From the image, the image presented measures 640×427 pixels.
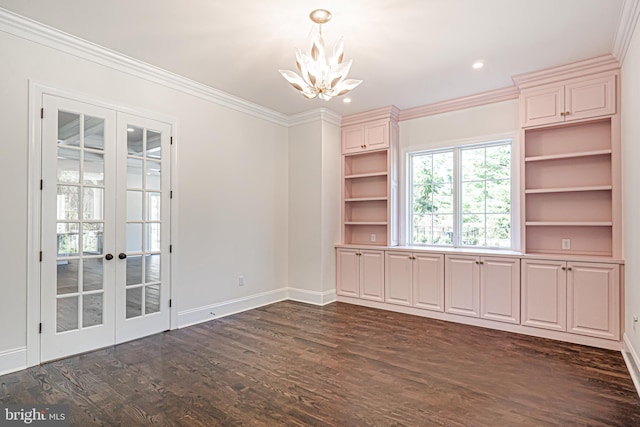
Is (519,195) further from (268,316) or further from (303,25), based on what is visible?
(268,316)

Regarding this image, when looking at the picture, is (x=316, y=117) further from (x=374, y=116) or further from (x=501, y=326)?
(x=501, y=326)

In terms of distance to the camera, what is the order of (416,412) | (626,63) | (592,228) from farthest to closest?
(592,228) < (626,63) < (416,412)

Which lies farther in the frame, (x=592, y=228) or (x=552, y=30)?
(x=592, y=228)

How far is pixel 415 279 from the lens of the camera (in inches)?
185

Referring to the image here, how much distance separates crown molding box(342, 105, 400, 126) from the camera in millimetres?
5133

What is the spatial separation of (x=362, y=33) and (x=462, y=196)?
2762 mm

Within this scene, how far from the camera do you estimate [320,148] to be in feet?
17.2

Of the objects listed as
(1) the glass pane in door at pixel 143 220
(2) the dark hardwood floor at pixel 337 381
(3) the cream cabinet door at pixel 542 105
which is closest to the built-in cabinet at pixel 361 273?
(2) the dark hardwood floor at pixel 337 381

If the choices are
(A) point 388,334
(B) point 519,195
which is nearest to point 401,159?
(B) point 519,195

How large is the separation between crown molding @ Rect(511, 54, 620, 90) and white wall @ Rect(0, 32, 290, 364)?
10.9ft

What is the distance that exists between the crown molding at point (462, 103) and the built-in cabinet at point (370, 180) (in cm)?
27

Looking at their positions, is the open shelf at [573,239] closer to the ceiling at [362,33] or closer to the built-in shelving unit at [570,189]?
the built-in shelving unit at [570,189]

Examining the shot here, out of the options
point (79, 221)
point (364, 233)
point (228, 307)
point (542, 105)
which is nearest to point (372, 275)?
point (364, 233)

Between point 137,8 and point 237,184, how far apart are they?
239cm
